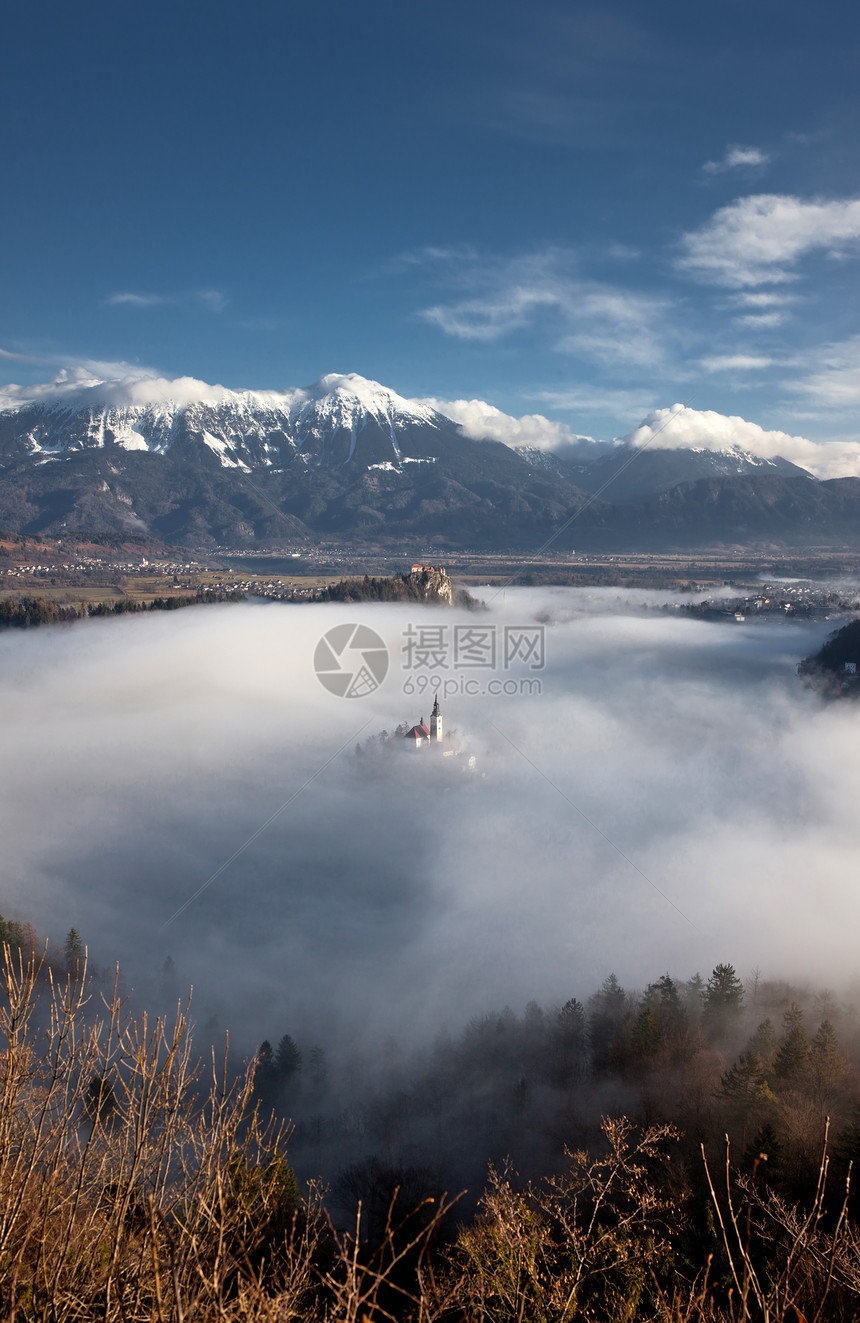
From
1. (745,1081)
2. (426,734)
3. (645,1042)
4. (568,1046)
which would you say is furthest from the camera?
(426,734)

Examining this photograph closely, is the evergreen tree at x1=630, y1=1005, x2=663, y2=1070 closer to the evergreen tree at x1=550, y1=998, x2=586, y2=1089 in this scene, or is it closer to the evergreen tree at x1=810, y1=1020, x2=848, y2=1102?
the evergreen tree at x1=550, y1=998, x2=586, y2=1089

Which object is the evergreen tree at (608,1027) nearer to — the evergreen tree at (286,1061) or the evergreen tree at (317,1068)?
the evergreen tree at (317,1068)

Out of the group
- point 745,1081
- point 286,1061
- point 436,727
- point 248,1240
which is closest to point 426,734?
point 436,727

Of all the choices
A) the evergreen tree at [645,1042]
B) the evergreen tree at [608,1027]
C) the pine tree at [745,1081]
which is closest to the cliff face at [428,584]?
the evergreen tree at [608,1027]

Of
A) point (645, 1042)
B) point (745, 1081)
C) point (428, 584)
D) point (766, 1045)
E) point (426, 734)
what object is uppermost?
point (428, 584)

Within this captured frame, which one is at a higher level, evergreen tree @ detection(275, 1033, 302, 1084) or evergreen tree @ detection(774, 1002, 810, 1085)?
evergreen tree @ detection(774, 1002, 810, 1085)

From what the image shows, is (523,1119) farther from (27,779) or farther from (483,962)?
(27,779)

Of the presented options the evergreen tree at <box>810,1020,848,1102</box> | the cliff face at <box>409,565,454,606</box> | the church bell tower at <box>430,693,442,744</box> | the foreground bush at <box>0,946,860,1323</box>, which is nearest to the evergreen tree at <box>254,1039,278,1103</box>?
the foreground bush at <box>0,946,860,1323</box>

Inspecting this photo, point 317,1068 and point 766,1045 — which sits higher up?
point 766,1045

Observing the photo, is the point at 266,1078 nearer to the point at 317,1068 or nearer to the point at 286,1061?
the point at 286,1061

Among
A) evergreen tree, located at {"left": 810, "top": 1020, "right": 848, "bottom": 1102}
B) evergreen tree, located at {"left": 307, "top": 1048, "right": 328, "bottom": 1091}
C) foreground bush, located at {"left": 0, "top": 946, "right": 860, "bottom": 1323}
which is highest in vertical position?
foreground bush, located at {"left": 0, "top": 946, "right": 860, "bottom": 1323}

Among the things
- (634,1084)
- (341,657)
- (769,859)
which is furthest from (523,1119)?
(341,657)
